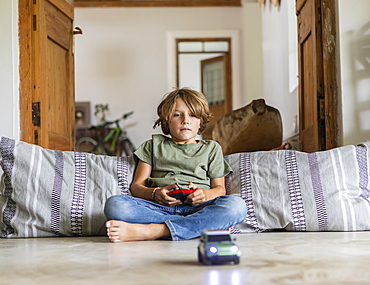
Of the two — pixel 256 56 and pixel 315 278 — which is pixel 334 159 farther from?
pixel 256 56

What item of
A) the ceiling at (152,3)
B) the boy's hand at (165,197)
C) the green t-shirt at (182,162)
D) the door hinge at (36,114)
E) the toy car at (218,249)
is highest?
the ceiling at (152,3)

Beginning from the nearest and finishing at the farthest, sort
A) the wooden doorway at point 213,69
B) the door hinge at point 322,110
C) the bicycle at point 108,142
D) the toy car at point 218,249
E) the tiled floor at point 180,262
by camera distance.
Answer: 1. the tiled floor at point 180,262
2. the toy car at point 218,249
3. the door hinge at point 322,110
4. the bicycle at point 108,142
5. the wooden doorway at point 213,69

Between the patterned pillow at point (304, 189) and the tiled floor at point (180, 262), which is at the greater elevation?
the patterned pillow at point (304, 189)

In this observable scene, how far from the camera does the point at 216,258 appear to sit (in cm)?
133

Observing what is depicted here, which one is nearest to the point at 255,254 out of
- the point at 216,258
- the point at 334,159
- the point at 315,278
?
the point at 216,258

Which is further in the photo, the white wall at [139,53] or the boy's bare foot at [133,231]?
the white wall at [139,53]

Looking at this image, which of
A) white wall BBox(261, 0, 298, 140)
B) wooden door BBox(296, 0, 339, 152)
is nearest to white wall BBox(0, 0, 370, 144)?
white wall BBox(261, 0, 298, 140)

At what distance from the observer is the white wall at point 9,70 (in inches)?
103

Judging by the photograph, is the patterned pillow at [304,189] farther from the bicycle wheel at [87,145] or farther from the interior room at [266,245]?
the bicycle wheel at [87,145]

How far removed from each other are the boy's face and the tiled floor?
545mm

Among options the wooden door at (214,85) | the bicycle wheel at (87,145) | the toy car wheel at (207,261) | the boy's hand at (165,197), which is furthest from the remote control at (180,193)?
the wooden door at (214,85)

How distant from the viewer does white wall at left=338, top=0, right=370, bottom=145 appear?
2.54 m

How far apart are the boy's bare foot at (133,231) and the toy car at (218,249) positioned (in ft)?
1.98

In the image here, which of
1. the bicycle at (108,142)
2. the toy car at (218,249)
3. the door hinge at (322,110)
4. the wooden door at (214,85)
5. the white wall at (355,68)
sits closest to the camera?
the toy car at (218,249)
